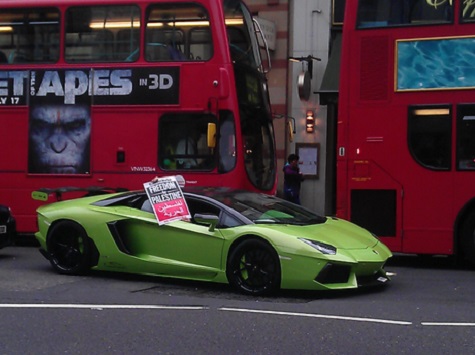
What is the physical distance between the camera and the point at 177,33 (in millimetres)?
13992

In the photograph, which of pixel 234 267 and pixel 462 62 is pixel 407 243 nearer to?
pixel 462 62

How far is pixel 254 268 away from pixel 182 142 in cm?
515

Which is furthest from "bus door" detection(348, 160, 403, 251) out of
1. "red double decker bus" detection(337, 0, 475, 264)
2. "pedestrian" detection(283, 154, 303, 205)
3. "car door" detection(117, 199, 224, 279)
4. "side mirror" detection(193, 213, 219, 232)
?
"pedestrian" detection(283, 154, 303, 205)

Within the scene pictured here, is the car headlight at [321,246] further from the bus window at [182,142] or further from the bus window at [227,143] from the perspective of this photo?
the bus window at [182,142]

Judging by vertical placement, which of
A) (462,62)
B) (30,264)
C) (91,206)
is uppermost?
(462,62)

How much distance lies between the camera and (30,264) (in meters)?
12.2

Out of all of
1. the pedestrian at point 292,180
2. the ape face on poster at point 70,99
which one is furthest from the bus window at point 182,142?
the pedestrian at point 292,180

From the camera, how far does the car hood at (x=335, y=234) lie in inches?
368

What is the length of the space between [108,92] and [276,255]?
6246mm

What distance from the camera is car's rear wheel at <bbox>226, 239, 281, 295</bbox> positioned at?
364 inches

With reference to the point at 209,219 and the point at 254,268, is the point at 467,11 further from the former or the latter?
the point at 254,268

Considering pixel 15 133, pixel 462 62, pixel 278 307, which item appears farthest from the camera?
pixel 15 133

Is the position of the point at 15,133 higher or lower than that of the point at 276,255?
higher

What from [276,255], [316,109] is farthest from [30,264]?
[316,109]
